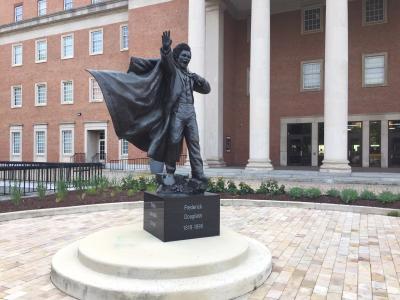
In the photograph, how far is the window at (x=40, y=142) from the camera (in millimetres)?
38188

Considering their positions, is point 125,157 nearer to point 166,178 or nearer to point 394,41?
point 394,41

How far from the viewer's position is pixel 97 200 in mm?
11977

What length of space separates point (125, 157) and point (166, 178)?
2711 centimetres

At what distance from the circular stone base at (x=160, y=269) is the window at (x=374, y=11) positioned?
87.1 feet

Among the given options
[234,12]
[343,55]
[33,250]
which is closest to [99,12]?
[234,12]

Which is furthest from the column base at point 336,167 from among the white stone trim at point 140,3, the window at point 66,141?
the window at point 66,141

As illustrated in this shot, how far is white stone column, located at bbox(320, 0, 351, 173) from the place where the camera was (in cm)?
2028

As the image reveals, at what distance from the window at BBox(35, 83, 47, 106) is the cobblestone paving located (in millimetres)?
31576

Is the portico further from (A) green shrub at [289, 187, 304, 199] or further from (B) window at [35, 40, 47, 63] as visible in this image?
(B) window at [35, 40, 47, 63]

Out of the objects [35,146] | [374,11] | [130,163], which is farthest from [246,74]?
[35,146]

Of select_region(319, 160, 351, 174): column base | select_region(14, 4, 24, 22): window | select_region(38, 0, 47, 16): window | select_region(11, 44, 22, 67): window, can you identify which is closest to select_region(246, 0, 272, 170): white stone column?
select_region(319, 160, 351, 174): column base

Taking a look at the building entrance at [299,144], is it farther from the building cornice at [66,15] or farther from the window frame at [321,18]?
the building cornice at [66,15]

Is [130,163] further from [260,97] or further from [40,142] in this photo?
[260,97]

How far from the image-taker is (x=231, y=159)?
30.9 metres
